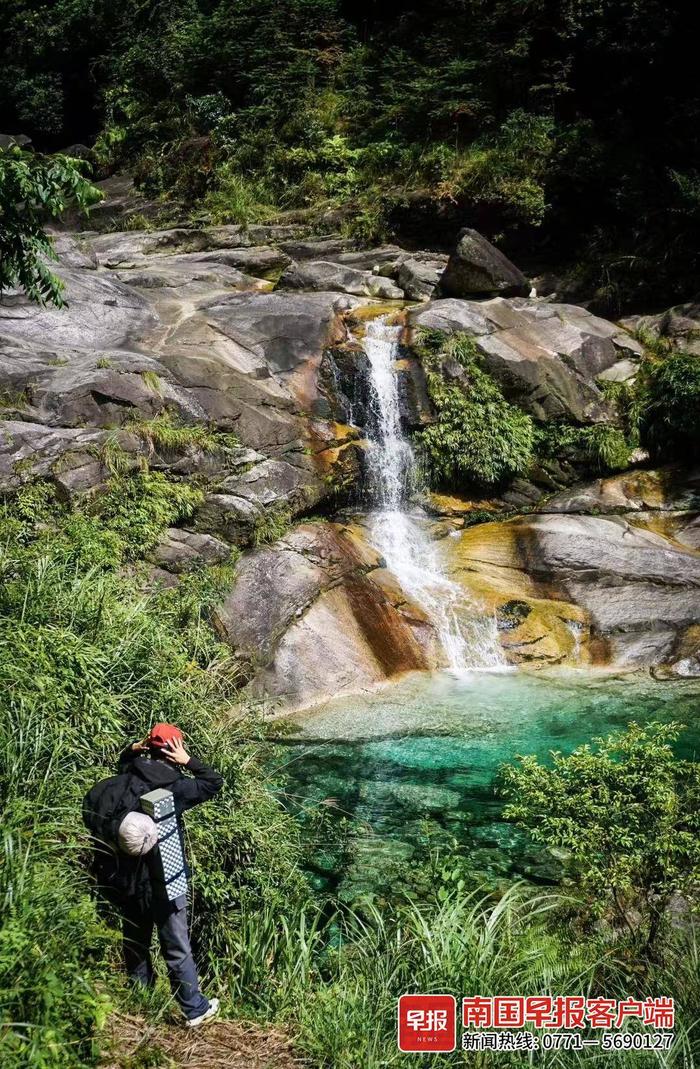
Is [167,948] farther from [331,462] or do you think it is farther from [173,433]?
[331,462]

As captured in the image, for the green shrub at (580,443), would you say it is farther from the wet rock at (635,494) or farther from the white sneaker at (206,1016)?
the white sneaker at (206,1016)

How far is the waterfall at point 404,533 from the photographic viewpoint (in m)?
10.6

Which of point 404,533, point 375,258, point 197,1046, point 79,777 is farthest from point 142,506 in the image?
point 375,258

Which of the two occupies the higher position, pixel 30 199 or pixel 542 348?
pixel 30 199

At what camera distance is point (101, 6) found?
2656 cm

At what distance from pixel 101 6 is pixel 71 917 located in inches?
1229

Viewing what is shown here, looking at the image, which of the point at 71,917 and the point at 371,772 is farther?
the point at 371,772

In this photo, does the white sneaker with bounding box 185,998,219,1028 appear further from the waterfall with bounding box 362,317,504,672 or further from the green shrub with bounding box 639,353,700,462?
the green shrub with bounding box 639,353,700,462

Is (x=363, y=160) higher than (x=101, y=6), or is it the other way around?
(x=101, y=6)

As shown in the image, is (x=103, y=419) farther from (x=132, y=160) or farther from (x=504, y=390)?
(x=132, y=160)

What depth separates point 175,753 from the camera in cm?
414

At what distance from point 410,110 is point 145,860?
70.4ft

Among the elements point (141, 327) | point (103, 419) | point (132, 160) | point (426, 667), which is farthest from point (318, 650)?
point (132, 160)

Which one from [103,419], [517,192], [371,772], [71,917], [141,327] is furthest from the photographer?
[517,192]
